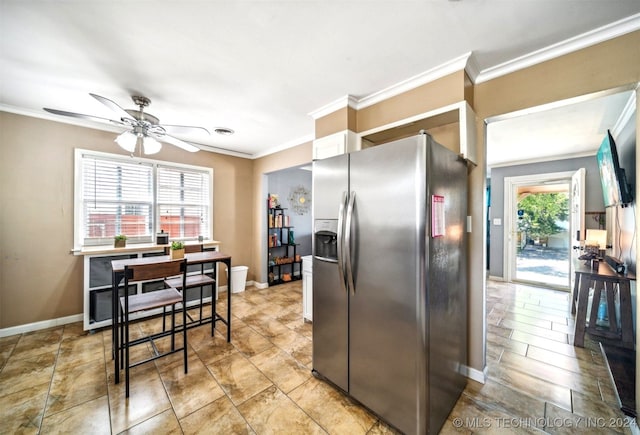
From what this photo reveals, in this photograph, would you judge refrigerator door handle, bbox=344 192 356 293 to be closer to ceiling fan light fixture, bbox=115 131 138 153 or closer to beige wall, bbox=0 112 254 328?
ceiling fan light fixture, bbox=115 131 138 153

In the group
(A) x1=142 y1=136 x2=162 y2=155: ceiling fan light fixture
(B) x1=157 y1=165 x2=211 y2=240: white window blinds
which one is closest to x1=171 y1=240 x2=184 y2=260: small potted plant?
(A) x1=142 y1=136 x2=162 y2=155: ceiling fan light fixture

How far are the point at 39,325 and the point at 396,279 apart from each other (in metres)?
4.25

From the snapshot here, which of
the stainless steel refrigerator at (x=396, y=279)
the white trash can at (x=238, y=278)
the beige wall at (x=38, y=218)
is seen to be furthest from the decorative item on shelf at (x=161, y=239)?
the stainless steel refrigerator at (x=396, y=279)

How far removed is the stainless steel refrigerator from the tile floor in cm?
23

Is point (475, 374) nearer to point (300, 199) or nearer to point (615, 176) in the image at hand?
point (615, 176)

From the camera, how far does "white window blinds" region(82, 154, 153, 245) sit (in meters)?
3.30

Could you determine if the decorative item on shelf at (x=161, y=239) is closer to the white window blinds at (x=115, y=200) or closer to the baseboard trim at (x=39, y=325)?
the white window blinds at (x=115, y=200)

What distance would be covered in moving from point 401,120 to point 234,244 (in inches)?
148

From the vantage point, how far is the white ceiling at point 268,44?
4.76ft

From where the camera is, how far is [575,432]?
62.6 inches

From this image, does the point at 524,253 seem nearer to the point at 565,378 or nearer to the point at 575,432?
the point at 565,378

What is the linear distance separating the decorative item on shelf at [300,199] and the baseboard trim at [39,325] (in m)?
3.84

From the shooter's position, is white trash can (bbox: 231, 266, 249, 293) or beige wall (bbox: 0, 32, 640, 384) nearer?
beige wall (bbox: 0, 32, 640, 384)

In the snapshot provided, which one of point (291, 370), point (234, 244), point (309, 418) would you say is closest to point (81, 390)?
point (291, 370)
